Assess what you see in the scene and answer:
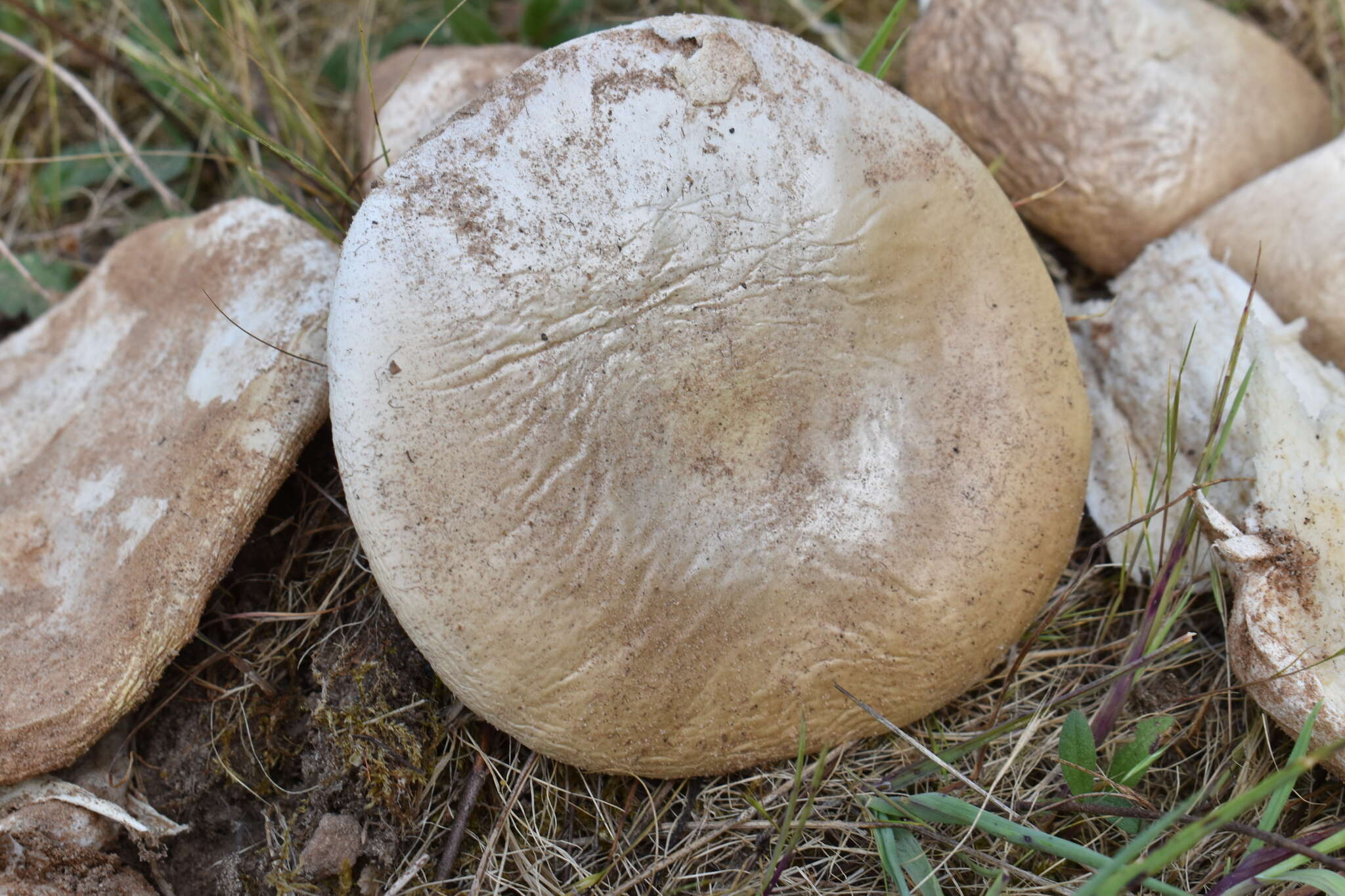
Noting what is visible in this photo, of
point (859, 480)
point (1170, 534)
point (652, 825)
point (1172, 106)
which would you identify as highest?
point (1172, 106)

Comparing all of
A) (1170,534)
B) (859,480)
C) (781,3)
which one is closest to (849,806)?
(859,480)

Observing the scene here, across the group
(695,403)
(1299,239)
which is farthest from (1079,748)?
(1299,239)

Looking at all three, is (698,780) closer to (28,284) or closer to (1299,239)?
(1299,239)

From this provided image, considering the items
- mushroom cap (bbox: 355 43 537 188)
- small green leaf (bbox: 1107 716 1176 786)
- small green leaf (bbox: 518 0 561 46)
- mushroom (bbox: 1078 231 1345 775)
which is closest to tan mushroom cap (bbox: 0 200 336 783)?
mushroom cap (bbox: 355 43 537 188)

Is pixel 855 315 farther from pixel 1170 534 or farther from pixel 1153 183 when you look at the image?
pixel 1153 183

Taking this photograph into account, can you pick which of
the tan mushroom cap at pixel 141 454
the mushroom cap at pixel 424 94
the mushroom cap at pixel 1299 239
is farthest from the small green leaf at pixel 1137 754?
the mushroom cap at pixel 424 94

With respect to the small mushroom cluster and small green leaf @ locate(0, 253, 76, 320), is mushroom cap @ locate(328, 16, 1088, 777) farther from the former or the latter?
small green leaf @ locate(0, 253, 76, 320)

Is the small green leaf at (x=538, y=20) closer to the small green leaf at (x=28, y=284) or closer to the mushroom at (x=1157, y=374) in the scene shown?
the small green leaf at (x=28, y=284)
